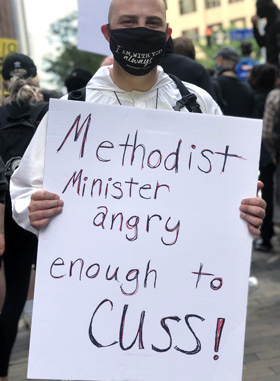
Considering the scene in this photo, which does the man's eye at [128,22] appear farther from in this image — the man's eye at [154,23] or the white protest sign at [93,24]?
the white protest sign at [93,24]

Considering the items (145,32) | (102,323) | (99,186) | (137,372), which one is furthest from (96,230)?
(145,32)

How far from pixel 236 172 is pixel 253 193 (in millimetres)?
91

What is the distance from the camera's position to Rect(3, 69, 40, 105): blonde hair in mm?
3953

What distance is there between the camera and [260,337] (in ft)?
15.6

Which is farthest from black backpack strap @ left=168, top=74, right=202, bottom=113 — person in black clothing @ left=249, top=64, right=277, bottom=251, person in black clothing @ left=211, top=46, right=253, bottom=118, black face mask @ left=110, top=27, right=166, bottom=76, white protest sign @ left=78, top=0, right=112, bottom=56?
person in black clothing @ left=249, top=64, right=277, bottom=251

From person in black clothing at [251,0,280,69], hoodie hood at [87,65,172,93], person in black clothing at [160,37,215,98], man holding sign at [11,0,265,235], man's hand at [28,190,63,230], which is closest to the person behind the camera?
man's hand at [28,190,63,230]

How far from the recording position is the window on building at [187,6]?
67.9 meters

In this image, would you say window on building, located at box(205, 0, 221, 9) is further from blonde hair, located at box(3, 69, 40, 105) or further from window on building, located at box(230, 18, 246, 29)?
blonde hair, located at box(3, 69, 40, 105)

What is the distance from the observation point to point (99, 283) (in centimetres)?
231

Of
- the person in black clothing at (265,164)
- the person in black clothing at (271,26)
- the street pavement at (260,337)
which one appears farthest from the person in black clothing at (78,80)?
the person in black clothing at (271,26)

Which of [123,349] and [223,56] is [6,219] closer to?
[123,349]

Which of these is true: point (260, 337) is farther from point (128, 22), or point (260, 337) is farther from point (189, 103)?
point (128, 22)

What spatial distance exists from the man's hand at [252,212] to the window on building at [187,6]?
2673 inches

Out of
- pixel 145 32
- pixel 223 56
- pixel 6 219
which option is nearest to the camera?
pixel 145 32
